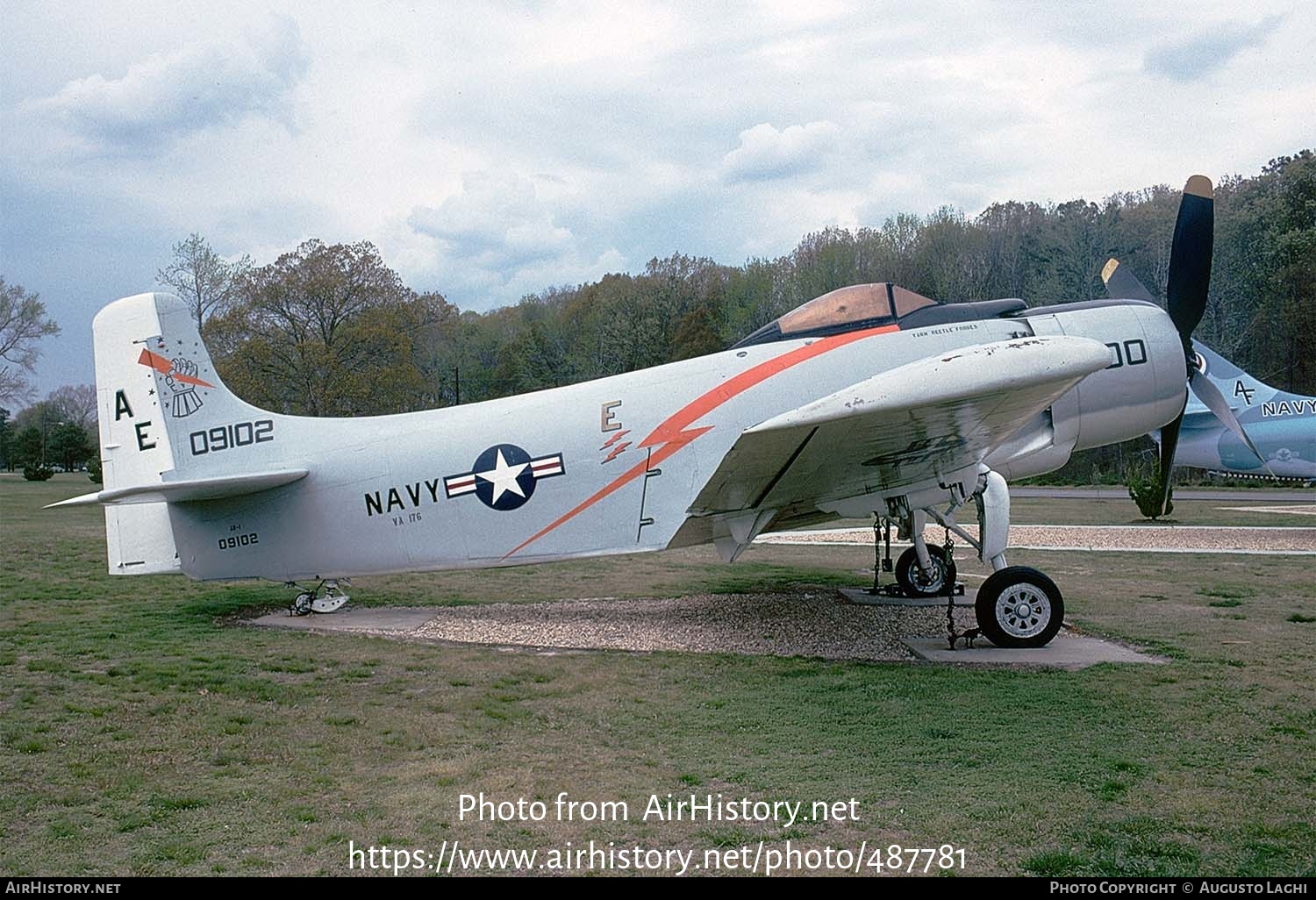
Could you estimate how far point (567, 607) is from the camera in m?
9.79

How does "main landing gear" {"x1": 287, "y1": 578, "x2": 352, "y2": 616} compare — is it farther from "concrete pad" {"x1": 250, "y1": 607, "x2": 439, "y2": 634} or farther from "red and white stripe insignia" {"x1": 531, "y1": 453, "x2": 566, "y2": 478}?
"red and white stripe insignia" {"x1": 531, "y1": 453, "x2": 566, "y2": 478}

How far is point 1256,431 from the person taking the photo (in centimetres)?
2298

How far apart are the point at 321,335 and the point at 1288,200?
38.5 meters

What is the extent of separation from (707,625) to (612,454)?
2.06 m

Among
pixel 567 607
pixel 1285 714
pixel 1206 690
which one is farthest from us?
pixel 567 607

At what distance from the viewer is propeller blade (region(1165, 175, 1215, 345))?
8.62 m

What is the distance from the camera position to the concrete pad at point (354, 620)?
8398mm

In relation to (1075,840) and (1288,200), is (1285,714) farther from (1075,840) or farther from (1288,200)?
(1288,200)

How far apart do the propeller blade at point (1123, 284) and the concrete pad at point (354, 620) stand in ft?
26.4

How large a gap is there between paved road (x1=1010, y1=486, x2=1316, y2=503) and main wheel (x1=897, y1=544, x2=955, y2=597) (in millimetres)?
21723

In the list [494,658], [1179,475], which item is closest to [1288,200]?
[1179,475]

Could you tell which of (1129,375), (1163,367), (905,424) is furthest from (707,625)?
(1163,367)

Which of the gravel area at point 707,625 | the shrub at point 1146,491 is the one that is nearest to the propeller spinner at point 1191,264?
the gravel area at point 707,625

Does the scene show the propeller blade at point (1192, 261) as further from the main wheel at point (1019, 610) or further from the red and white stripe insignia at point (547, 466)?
the red and white stripe insignia at point (547, 466)
